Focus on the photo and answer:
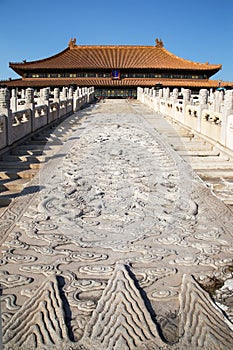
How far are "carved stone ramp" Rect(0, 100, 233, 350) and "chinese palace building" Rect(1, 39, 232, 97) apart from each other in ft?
93.7

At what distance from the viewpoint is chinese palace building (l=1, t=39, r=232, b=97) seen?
33.5 metres

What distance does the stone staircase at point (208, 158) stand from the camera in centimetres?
585

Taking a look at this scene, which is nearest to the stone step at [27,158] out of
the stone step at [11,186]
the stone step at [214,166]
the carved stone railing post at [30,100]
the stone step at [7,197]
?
the stone step at [11,186]

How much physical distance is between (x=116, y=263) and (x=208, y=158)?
4.68m

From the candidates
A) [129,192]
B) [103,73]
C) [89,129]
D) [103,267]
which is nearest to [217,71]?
[103,73]

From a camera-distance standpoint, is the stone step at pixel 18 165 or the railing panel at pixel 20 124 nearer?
the stone step at pixel 18 165

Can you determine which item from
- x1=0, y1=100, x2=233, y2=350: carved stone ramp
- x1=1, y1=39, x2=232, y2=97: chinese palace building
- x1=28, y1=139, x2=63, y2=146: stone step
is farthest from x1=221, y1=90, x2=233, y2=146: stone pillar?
x1=1, y1=39, x2=232, y2=97: chinese palace building

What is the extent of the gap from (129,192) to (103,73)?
3137 cm

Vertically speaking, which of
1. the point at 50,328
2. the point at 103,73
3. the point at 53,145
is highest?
the point at 103,73

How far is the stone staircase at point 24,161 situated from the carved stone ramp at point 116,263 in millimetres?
268

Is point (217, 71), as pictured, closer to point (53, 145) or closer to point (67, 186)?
point (53, 145)

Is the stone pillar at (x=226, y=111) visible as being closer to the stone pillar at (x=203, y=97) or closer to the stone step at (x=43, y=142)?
the stone pillar at (x=203, y=97)

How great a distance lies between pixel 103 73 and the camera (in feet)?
116

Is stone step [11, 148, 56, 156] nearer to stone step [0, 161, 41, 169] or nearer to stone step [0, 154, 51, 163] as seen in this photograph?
stone step [0, 154, 51, 163]
